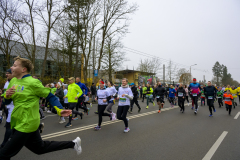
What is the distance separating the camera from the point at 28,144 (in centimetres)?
258

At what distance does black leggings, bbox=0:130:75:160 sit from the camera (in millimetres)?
2334

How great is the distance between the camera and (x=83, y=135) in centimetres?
554

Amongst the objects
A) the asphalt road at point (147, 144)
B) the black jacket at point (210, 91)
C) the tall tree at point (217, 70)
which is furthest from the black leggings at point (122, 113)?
the tall tree at point (217, 70)

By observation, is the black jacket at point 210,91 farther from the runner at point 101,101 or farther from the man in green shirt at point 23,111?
the man in green shirt at point 23,111

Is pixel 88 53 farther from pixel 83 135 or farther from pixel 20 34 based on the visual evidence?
pixel 83 135

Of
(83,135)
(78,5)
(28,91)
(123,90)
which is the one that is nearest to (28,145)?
(28,91)

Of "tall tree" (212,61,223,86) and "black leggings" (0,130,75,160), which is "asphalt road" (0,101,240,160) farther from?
"tall tree" (212,61,223,86)

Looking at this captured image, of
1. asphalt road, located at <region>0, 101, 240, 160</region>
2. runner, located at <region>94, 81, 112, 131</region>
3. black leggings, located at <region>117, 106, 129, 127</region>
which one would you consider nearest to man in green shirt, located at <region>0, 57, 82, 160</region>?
asphalt road, located at <region>0, 101, 240, 160</region>

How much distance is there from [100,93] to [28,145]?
417 centimetres

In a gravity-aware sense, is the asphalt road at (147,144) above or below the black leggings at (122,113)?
below

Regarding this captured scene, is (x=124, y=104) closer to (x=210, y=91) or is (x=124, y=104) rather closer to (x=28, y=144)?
(x=28, y=144)

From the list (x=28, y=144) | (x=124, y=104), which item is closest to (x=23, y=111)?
(x=28, y=144)

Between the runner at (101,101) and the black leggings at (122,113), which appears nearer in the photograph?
the black leggings at (122,113)

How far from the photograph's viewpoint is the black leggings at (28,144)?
7.66 ft
